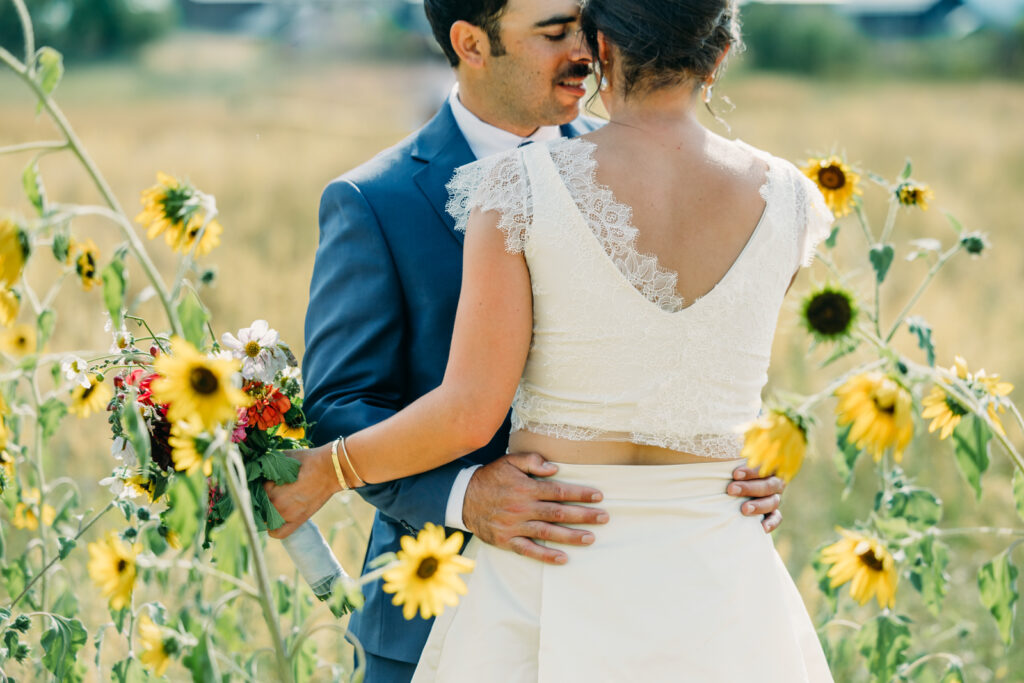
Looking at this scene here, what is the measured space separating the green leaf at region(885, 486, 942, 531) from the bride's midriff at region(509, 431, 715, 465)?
0.85 meters

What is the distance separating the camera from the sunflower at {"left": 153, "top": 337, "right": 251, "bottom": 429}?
Answer: 1534mm

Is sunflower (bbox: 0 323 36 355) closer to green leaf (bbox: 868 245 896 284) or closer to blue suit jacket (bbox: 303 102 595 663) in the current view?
blue suit jacket (bbox: 303 102 595 663)

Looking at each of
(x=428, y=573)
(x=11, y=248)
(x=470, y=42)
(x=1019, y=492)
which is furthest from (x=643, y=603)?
(x=470, y=42)

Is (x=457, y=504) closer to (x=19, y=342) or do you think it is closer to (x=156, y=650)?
(x=156, y=650)

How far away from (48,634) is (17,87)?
31720 millimetres

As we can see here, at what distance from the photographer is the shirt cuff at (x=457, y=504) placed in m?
2.44

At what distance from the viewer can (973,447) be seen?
1.93 m

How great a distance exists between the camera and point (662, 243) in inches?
79.9

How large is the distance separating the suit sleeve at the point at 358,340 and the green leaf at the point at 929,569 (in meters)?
1.14

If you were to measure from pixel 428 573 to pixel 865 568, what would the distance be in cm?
91

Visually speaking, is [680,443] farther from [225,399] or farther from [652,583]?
[225,399]

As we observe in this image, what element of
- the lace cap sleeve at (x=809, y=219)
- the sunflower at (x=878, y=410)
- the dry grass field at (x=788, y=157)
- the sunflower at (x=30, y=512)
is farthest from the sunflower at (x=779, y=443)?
the sunflower at (x=30, y=512)

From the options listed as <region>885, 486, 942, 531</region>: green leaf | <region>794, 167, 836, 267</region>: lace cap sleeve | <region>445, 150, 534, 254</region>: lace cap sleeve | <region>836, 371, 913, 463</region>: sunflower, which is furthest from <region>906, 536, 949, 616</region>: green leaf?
<region>445, 150, 534, 254</region>: lace cap sleeve

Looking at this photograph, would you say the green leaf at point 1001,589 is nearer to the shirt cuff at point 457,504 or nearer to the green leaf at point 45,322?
the shirt cuff at point 457,504
